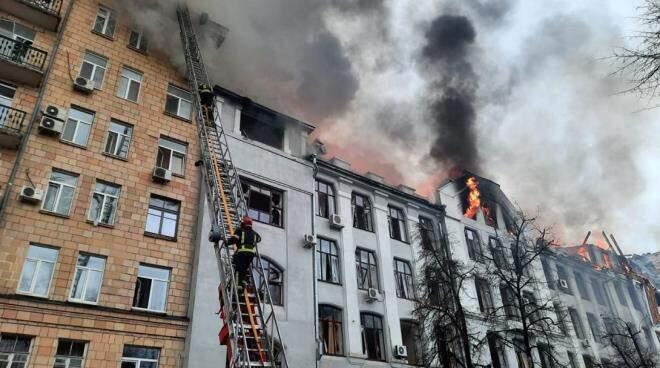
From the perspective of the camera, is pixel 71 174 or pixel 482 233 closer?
pixel 71 174

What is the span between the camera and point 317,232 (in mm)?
21312

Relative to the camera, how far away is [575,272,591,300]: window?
34594mm

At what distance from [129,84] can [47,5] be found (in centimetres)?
427

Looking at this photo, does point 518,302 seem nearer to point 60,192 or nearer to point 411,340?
point 411,340

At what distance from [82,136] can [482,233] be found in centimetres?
2324

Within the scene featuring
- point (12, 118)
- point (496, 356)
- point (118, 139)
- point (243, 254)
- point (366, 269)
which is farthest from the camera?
point (496, 356)

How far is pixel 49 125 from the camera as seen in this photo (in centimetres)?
1569

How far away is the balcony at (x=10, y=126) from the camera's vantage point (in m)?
14.7

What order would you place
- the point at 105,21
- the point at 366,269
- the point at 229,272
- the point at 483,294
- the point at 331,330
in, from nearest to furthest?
the point at 229,272 → the point at 331,330 → the point at 105,21 → the point at 366,269 → the point at 483,294

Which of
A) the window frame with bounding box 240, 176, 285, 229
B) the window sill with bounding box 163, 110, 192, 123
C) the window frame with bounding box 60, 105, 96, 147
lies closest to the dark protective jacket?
the window frame with bounding box 240, 176, 285, 229

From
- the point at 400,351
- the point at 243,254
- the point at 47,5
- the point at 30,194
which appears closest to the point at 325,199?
the point at 400,351

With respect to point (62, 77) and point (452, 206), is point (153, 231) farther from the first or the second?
point (452, 206)

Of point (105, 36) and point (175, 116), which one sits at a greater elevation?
point (105, 36)

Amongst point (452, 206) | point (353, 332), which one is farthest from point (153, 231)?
point (452, 206)
